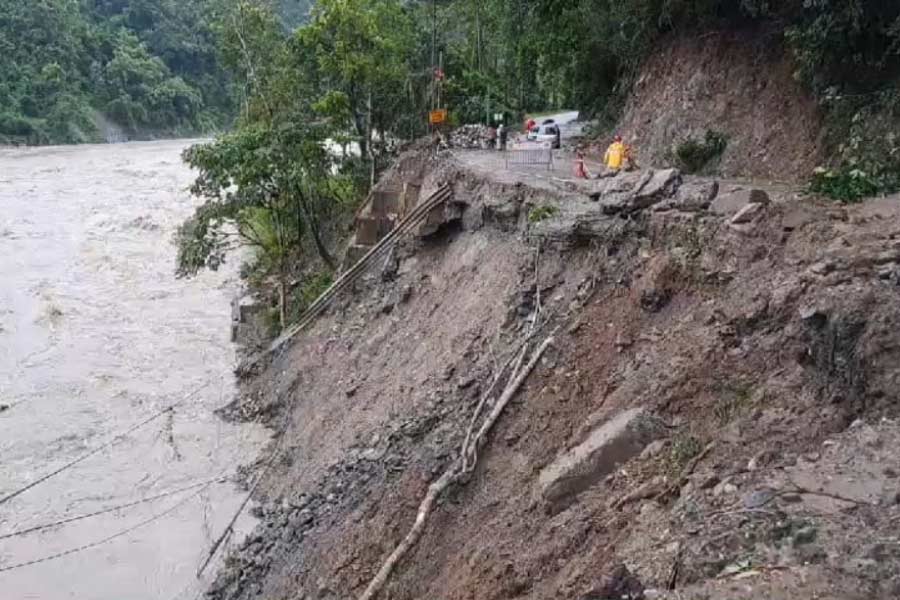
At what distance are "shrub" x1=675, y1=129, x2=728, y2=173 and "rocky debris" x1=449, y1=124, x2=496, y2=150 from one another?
736 centimetres

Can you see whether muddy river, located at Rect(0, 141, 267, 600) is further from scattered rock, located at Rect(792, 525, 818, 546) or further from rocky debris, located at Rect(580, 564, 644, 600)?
scattered rock, located at Rect(792, 525, 818, 546)

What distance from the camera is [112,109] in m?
70.8

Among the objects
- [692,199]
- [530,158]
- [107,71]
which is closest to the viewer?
[692,199]

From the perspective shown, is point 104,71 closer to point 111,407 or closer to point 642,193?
point 111,407

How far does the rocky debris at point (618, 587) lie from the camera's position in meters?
5.70

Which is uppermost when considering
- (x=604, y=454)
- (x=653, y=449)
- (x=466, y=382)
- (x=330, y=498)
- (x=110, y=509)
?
(x=653, y=449)

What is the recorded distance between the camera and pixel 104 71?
237ft

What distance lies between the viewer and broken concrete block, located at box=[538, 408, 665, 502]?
800 centimetres

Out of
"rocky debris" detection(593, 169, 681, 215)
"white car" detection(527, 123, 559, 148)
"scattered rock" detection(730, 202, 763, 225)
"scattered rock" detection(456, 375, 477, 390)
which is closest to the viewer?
"scattered rock" detection(730, 202, 763, 225)

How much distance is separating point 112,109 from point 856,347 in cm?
7365

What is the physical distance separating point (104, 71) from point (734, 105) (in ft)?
224

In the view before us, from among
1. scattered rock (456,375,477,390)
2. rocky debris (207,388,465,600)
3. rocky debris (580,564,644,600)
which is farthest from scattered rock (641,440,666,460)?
scattered rock (456,375,477,390)

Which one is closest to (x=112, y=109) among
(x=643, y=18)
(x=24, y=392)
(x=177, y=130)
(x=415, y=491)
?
(x=177, y=130)

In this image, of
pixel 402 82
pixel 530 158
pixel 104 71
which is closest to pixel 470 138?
pixel 402 82
